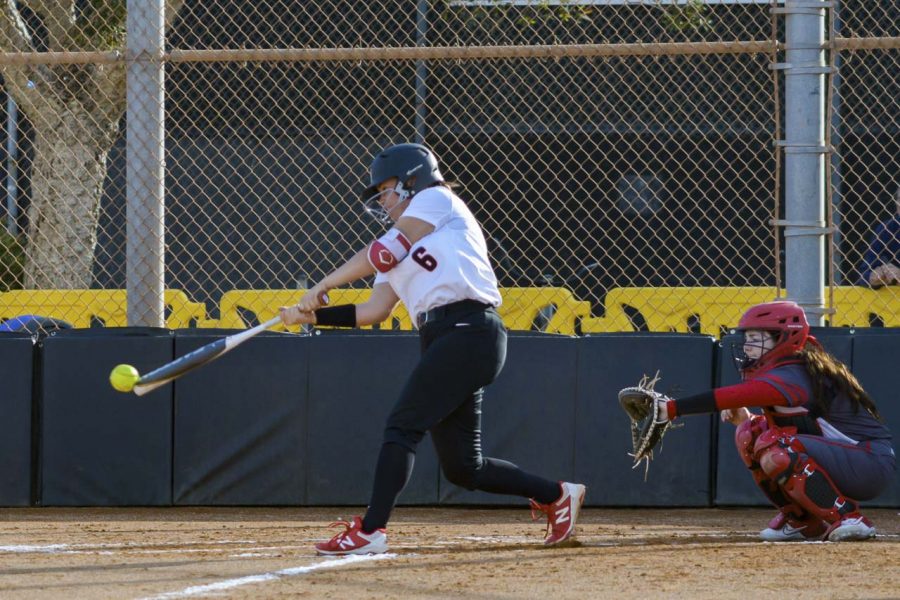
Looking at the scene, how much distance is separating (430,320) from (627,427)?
2360 mm

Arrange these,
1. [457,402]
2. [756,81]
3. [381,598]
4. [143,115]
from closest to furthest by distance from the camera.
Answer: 1. [381,598]
2. [457,402]
3. [143,115]
4. [756,81]

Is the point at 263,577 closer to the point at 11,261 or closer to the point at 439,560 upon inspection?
the point at 439,560

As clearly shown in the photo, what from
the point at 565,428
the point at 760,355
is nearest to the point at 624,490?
the point at 565,428

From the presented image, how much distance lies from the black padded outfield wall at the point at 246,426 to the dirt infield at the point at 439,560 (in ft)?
1.27

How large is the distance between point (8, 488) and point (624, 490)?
339 cm

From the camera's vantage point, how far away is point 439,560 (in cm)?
518

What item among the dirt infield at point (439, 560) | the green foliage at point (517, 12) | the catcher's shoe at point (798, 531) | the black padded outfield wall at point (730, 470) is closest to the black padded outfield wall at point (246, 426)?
the dirt infield at point (439, 560)

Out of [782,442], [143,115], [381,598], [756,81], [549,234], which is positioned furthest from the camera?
[549,234]

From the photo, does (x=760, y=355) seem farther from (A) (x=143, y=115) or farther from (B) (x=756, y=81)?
(B) (x=756, y=81)

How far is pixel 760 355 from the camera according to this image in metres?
5.80

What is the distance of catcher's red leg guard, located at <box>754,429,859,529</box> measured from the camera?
5660mm

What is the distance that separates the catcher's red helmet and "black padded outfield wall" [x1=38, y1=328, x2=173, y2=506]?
335 centimetres

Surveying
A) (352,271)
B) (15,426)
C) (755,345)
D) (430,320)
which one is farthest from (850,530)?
(15,426)

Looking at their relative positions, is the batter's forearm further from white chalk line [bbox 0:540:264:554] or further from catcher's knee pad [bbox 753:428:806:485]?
catcher's knee pad [bbox 753:428:806:485]
